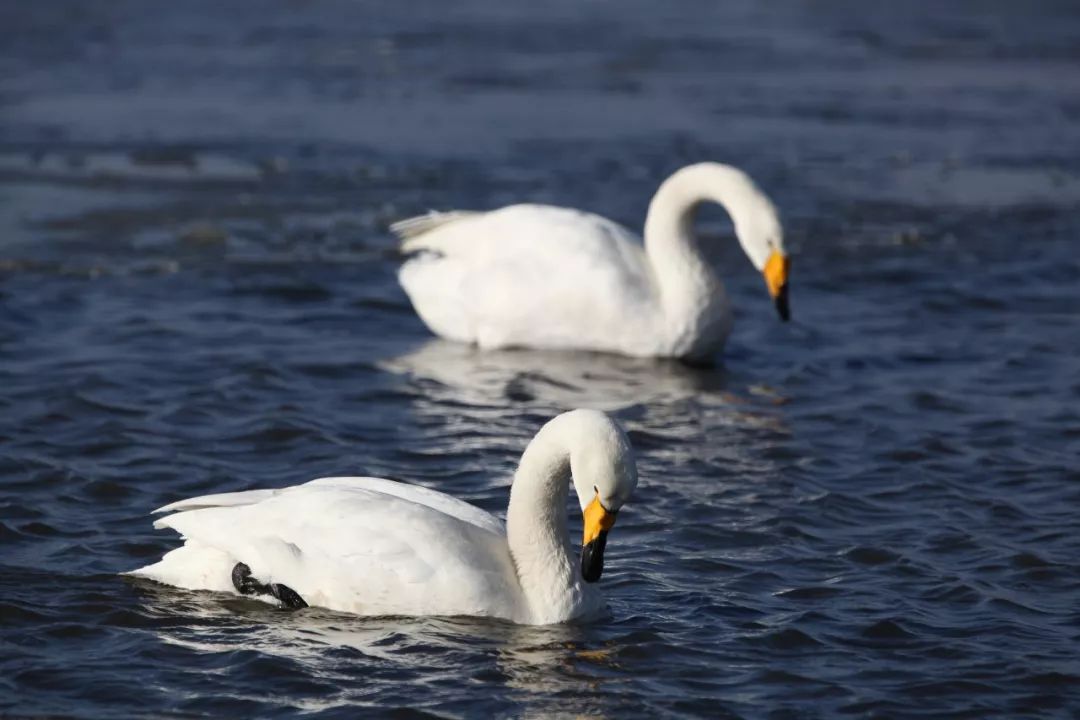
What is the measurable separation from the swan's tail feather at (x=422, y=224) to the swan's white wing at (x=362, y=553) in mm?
4837

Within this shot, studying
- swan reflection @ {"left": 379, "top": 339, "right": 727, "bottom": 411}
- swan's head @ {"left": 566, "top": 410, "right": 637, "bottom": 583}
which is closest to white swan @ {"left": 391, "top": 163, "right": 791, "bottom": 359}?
swan reflection @ {"left": 379, "top": 339, "right": 727, "bottom": 411}

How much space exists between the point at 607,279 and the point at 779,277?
1.00 metres

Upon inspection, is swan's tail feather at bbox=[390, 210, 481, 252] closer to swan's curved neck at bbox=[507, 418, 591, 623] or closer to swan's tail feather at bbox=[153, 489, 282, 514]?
swan's tail feather at bbox=[153, 489, 282, 514]

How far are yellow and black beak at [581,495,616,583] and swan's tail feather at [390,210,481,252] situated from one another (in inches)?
205

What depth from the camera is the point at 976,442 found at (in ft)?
29.7

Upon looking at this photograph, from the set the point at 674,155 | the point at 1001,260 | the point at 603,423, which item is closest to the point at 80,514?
the point at 603,423

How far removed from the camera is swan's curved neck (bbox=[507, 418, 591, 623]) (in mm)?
6535

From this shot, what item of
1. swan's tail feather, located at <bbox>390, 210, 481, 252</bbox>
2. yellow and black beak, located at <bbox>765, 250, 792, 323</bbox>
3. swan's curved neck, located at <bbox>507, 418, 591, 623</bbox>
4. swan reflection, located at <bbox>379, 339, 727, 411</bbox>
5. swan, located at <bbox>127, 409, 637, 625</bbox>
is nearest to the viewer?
swan, located at <bbox>127, 409, 637, 625</bbox>

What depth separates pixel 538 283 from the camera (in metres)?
10.7

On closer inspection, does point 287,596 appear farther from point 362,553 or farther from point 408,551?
point 408,551

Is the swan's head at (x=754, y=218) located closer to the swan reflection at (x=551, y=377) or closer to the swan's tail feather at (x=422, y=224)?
the swan reflection at (x=551, y=377)

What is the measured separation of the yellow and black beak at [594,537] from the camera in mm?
6230

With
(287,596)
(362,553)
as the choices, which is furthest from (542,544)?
(287,596)

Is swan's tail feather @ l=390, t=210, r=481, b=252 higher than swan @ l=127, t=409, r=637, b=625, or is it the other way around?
swan's tail feather @ l=390, t=210, r=481, b=252
